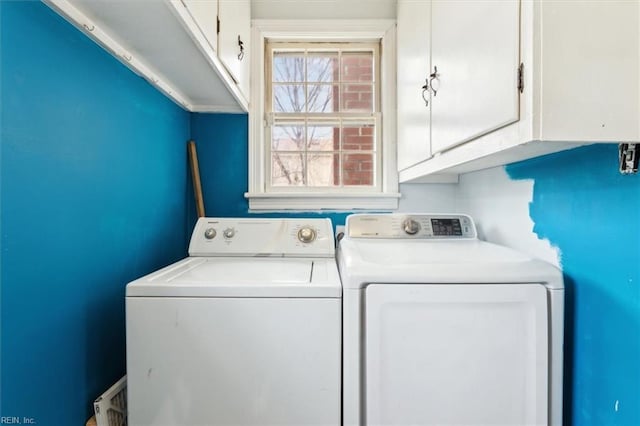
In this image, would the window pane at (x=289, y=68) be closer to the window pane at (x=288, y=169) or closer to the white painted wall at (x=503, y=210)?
the window pane at (x=288, y=169)

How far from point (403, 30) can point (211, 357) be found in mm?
1817

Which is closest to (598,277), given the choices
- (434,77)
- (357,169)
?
(434,77)

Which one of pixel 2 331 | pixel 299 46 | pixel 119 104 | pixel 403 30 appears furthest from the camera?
pixel 299 46

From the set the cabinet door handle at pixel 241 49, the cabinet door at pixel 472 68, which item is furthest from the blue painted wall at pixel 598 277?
the cabinet door handle at pixel 241 49

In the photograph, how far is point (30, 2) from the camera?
2.84ft

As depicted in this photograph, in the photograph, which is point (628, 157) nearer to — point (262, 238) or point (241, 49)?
point (262, 238)

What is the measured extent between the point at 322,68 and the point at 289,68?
0.71 ft

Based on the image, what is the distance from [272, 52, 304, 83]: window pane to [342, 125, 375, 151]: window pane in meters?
0.47

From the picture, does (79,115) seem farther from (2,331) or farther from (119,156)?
(2,331)

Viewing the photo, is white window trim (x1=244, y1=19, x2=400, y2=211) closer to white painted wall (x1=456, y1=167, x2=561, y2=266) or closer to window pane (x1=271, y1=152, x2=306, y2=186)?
window pane (x1=271, y1=152, x2=306, y2=186)

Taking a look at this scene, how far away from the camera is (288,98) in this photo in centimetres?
212

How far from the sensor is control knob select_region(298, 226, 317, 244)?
5.27 ft

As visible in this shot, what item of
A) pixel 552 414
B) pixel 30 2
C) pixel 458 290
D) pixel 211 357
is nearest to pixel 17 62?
pixel 30 2

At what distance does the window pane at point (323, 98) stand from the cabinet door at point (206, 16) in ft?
2.92
